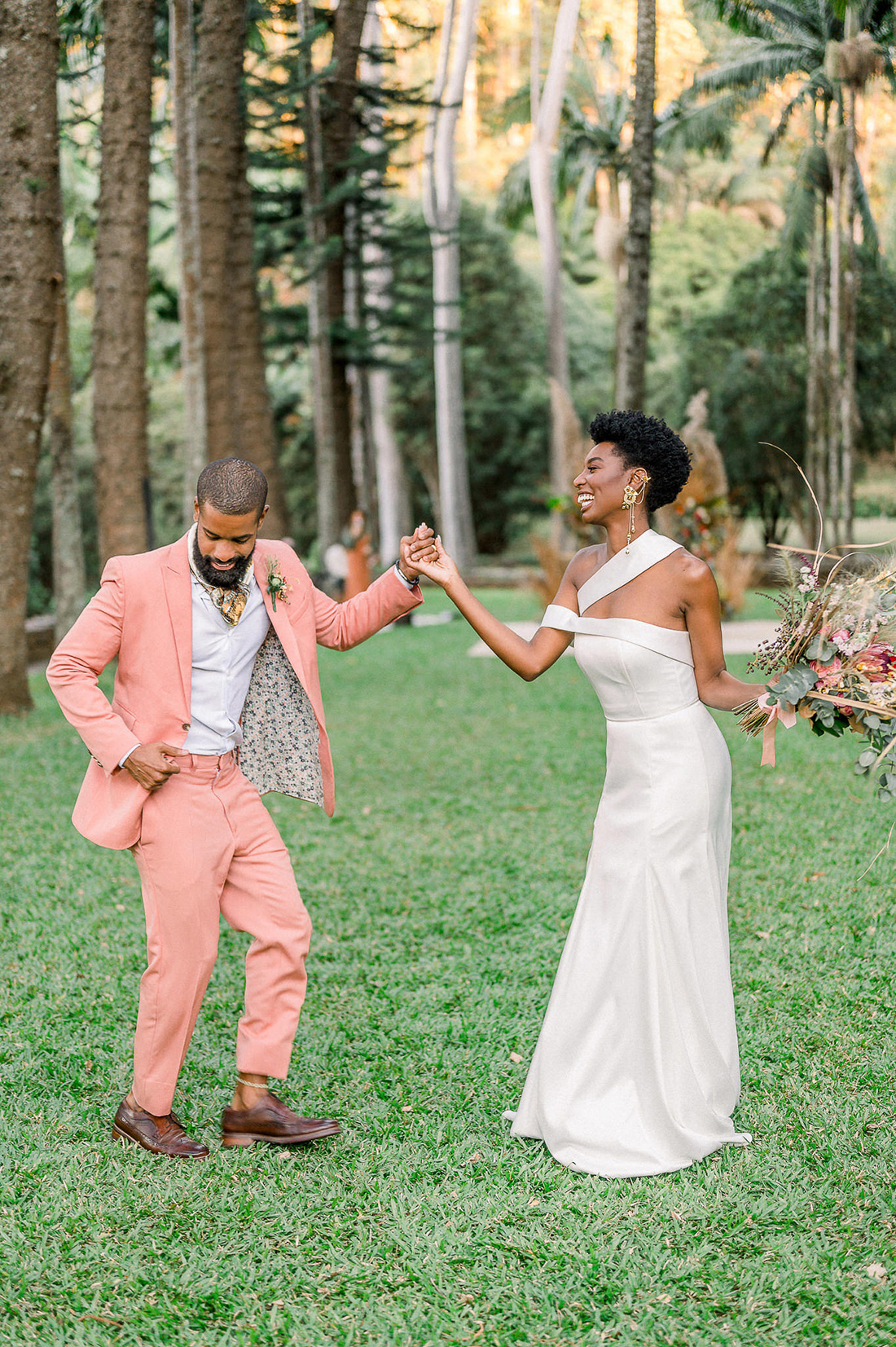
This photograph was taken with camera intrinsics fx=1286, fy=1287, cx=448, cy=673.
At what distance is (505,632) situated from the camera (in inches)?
160

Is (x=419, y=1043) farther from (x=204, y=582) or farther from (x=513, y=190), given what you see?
(x=513, y=190)

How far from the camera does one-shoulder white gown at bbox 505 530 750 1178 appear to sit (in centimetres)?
391

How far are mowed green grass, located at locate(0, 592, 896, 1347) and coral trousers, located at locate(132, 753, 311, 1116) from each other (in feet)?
1.20

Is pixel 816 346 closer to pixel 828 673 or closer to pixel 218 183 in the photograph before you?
pixel 218 183

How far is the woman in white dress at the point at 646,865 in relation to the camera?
3912 mm

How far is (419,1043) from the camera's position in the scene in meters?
5.01

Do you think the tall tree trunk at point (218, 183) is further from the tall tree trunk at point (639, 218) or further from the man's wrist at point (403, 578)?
the man's wrist at point (403, 578)

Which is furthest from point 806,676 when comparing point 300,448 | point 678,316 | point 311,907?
point 678,316

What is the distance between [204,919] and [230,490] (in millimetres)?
1300

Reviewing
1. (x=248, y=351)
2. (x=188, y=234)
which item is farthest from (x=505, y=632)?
(x=248, y=351)

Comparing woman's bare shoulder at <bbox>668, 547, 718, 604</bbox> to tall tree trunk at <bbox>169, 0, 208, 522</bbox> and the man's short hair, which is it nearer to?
the man's short hair

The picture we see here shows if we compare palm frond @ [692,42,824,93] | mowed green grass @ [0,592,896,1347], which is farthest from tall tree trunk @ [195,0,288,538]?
palm frond @ [692,42,824,93]

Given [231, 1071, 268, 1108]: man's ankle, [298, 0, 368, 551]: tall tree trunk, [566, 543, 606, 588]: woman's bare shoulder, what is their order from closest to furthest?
[231, 1071, 268, 1108]: man's ankle
[566, 543, 606, 588]: woman's bare shoulder
[298, 0, 368, 551]: tall tree trunk

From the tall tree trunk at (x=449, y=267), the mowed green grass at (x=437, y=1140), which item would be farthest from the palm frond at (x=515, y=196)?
the mowed green grass at (x=437, y=1140)
